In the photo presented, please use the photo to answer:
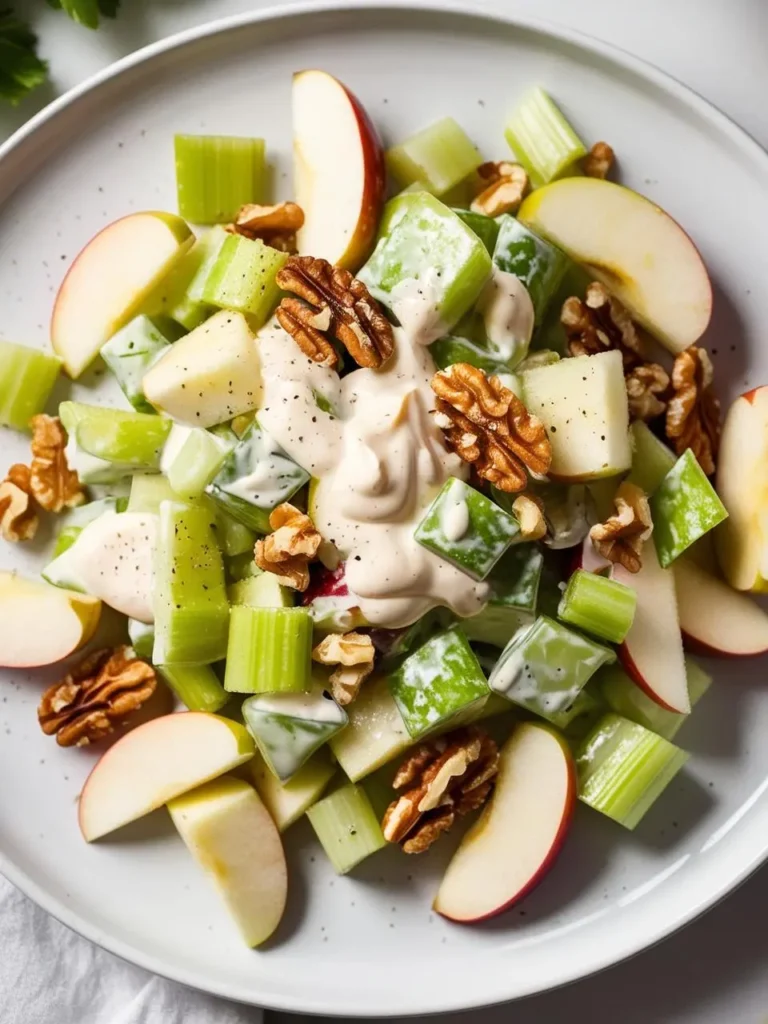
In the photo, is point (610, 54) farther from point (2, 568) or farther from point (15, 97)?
point (2, 568)

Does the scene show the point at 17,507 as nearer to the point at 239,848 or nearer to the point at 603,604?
the point at 239,848

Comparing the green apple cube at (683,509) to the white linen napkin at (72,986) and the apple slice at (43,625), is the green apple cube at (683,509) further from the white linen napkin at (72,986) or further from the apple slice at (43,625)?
the white linen napkin at (72,986)

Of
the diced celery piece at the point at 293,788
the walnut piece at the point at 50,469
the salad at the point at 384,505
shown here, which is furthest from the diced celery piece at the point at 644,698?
the walnut piece at the point at 50,469

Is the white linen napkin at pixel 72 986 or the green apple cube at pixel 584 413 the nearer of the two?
the green apple cube at pixel 584 413

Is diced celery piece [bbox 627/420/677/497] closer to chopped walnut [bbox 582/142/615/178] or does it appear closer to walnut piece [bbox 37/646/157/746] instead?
chopped walnut [bbox 582/142/615/178]

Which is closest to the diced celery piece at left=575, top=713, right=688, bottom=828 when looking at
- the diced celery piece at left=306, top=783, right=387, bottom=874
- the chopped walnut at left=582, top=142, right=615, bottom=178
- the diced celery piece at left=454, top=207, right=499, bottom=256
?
the diced celery piece at left=306, top=783, right=387, bottom=874

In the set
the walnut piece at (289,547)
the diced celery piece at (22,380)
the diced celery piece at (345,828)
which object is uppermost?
the walnut piece at (289,547)

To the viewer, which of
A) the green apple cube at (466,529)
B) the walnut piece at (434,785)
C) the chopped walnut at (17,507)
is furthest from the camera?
the chopped walnut at (17,507)
